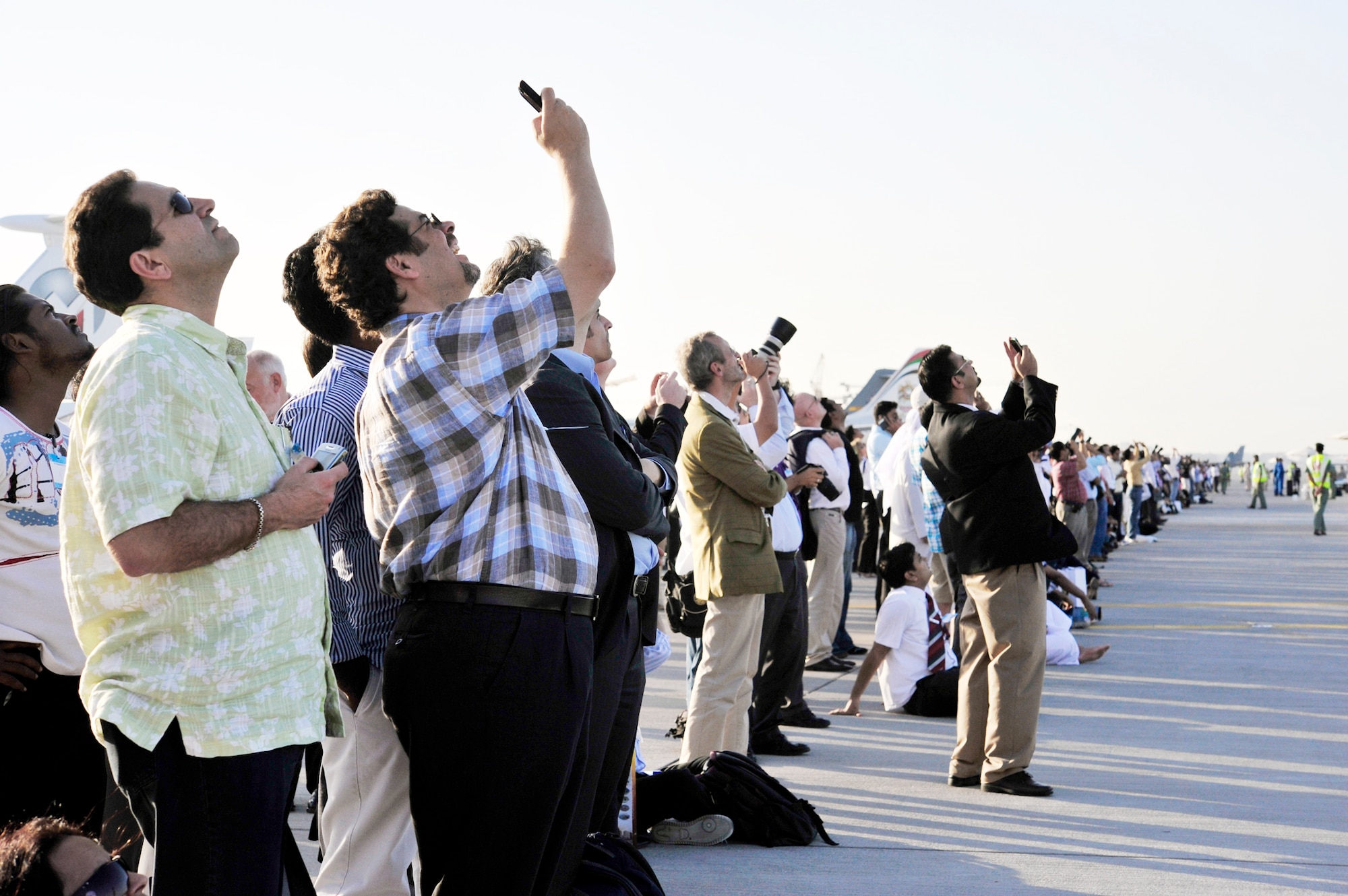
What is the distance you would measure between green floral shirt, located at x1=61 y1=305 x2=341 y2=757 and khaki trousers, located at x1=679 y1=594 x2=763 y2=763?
326 cm

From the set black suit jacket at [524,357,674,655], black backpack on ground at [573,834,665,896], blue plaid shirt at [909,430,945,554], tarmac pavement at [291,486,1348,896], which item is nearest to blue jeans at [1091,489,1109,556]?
tarmac pavement at [291,486,1348,896]

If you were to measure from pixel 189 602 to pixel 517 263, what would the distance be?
1.50 m

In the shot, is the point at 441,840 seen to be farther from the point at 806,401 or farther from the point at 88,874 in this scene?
the point at 806,401

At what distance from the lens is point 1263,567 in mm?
19672

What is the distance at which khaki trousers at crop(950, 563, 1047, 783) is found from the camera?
5527 mm

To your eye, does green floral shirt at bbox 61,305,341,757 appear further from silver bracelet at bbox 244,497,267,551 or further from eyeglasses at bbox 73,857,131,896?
eyeglasses at bbox 73,857,131,896

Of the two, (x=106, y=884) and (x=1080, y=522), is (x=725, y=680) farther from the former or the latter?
(x=1080, y=522)

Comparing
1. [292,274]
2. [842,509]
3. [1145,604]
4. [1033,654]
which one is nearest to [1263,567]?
[1145,604]

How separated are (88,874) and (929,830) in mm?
3536

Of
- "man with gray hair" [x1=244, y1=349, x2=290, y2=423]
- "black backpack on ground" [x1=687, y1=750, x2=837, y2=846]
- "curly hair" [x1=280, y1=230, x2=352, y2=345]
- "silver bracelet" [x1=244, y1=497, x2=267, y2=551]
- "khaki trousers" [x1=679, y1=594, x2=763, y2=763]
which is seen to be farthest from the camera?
"khaki trousers" [x1=679, y1=594, x2=763, y2=763]

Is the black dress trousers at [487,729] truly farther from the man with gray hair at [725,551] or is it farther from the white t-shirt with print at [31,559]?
the man with gray hair at [725,551]

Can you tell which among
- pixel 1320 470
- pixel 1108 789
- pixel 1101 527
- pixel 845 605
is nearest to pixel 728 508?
pixel 1108 789

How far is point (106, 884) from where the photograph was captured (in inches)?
90.8

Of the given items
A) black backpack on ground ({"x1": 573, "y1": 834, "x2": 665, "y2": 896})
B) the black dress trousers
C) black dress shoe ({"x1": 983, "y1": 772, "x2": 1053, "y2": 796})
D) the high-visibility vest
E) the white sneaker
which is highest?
the high-visibility vest
